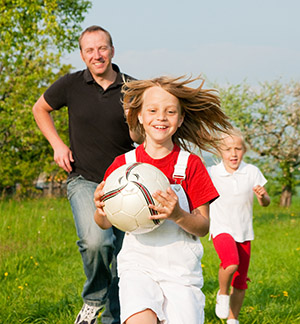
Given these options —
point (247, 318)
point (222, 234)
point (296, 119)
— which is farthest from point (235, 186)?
point (296, 119)

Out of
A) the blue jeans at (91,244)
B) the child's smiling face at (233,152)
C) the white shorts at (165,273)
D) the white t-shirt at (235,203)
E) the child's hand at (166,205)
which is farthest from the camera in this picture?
the child's smiling face at (233,152)

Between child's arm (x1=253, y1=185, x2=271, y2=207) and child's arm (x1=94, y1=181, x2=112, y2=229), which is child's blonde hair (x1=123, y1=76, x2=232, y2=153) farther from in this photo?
child's arm (x1=253, y1=185, x2=271, y2=207)

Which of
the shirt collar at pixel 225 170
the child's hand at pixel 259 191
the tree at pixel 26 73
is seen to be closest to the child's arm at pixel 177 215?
the child's hand at pixel 259 191

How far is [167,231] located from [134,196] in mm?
402

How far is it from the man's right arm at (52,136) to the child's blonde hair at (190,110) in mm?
1152

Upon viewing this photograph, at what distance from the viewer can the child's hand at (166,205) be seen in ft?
11.3

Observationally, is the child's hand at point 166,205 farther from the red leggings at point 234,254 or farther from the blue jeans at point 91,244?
the red leggings at point 234,254

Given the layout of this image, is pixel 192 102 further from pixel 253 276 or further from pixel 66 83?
pixel 253 276

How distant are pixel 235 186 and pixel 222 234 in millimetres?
677

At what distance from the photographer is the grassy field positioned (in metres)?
6.27

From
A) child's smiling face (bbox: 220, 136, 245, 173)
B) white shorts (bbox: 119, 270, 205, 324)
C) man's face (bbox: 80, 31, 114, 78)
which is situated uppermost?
man's face (bbox: 80, 31, 114, 78)

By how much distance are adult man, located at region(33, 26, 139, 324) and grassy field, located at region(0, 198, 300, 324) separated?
74 centimetres

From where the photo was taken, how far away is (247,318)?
20.6ft

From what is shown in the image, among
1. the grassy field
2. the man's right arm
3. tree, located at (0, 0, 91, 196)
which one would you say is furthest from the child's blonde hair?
tree, located at (0, 0, 91, 196)
